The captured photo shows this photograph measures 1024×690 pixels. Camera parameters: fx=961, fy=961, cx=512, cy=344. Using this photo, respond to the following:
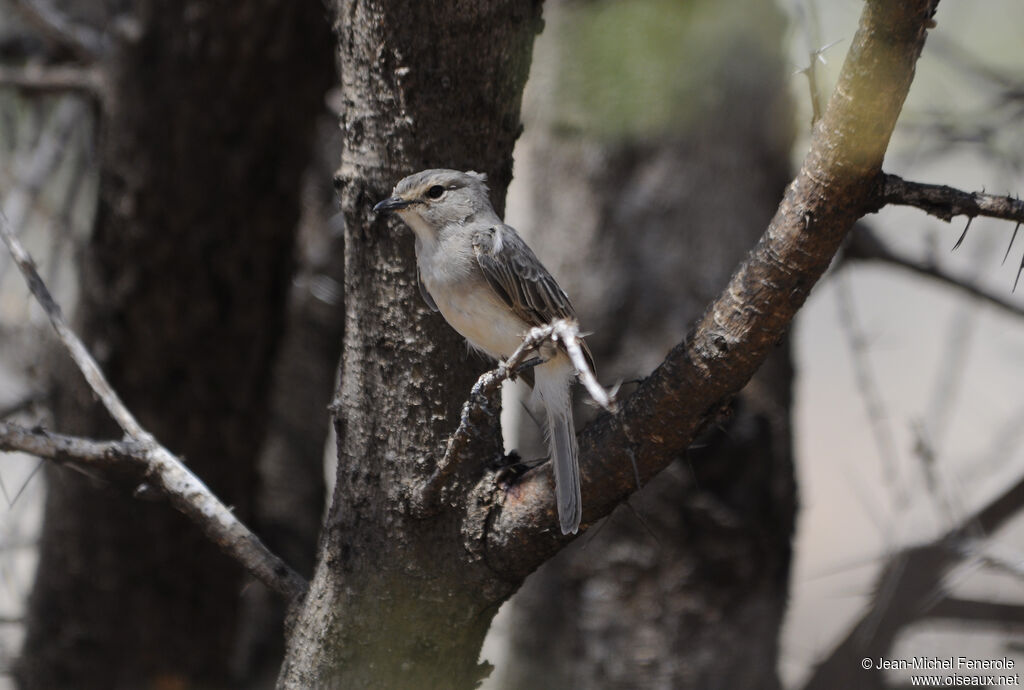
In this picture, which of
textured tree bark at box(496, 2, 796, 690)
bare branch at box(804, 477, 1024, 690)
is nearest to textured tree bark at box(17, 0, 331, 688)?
textured tree bark at box(496, 2, 796, 690)

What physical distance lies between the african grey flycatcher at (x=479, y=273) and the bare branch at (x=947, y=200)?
2.88 ft

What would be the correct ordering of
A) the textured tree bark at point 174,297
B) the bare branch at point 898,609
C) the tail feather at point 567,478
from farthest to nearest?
the textured tree bark at point 174,297
the bare branch at point 898,609
the tail feather at point 567,478

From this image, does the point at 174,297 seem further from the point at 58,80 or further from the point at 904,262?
the point at 904,262

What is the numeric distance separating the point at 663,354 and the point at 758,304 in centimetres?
256

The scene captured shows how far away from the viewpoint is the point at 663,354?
178 inches

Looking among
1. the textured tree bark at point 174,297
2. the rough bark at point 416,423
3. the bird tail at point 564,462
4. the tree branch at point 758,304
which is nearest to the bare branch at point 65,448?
the rough bark at point 416,423

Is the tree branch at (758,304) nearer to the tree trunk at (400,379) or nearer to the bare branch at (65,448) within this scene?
the tree trunk at (400,379)

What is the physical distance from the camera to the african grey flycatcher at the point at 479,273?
238cm

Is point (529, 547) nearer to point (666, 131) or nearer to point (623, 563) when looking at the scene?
point (623, 563)

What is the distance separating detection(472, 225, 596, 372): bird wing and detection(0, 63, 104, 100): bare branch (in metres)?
2.43

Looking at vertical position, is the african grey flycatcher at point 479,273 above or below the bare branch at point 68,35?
below

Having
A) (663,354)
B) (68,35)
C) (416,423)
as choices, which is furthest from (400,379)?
(68,35)

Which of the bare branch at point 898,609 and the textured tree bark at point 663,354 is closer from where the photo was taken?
the bare branch at point 898,609

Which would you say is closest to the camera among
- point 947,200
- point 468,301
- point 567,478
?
point 947,200
